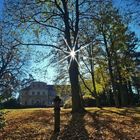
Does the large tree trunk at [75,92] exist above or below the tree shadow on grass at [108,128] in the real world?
above

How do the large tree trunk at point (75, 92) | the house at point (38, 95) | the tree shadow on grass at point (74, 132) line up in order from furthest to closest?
1. the house at point (38, 95)
2. the large tree trunk at point (75, 92)
3. the tree shadow on grass at point (74, 132)

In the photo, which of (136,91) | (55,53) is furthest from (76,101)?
(136,91)

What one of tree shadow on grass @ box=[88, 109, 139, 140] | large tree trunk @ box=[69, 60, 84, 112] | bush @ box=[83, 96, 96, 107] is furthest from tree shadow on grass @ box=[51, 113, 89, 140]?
bush @ box=[83, 96, 96, 107]

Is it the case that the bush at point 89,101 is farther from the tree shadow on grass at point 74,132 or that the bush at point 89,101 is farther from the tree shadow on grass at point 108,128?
the tree shadow on grass at point 74,132

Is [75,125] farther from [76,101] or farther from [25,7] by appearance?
[25,7]

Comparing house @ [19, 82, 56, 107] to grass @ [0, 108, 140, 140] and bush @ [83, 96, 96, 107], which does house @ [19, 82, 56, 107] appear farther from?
grass @ [0, 108, 140, 140]

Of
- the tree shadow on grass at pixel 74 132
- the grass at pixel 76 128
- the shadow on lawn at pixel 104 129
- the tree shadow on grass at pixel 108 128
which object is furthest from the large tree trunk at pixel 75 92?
the tree shadow on grass at pixel 74 132

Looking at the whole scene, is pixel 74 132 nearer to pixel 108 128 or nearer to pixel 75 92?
pixel 108 128

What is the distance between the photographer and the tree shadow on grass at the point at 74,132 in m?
15.2

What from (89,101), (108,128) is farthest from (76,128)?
(89,101)

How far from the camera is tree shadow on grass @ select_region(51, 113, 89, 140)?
15164 millimetres

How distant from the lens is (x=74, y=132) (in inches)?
634

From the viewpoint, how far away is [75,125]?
704 inches

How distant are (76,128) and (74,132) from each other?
91cm
